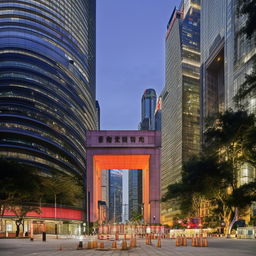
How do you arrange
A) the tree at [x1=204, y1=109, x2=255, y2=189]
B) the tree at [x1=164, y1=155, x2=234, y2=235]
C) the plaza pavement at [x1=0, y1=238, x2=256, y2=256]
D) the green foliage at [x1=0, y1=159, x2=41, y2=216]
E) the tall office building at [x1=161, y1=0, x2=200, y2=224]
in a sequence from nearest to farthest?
the plaza pavement at [x1=0, y1=238, x2=256, y2=256] < the tree at [x1=204, y1=109, x2=255, y2=189] < the tree at [x1=164, y1=155, x2=234, y2=235] < the green foliage at [x1=0, y1=159, x2=41, y2=216] < the tall office building at [x1=161, y1=0, x2=200, y2=224]

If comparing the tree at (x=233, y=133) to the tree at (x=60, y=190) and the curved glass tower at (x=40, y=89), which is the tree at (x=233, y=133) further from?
the curved glass tower at (x=40, y=89)

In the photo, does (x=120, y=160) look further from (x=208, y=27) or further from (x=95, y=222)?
(x=208, y=27)

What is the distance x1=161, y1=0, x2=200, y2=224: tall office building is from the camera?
16275cm

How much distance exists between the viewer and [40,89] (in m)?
109

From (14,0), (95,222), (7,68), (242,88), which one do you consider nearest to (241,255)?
(242,88)

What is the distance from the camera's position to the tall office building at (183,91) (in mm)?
162750

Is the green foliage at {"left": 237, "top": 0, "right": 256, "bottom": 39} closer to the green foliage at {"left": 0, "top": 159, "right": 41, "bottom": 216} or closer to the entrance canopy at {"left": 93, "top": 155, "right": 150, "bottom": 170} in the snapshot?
the green foliage at {"left": 0, "top": 159, "right": 41, "bottom": 216}

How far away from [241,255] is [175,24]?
567ft

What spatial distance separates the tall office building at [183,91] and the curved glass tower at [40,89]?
45955 millimetres

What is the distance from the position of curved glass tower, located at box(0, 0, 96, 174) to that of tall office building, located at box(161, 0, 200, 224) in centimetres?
4595

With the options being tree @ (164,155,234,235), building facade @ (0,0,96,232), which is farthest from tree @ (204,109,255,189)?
building facade @ (0,0,96,232)

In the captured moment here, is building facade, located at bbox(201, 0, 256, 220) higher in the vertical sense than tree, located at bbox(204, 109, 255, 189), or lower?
higher

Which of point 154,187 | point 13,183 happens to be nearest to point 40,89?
point 154,187

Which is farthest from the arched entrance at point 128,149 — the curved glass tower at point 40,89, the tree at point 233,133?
the tree at point 233,133
